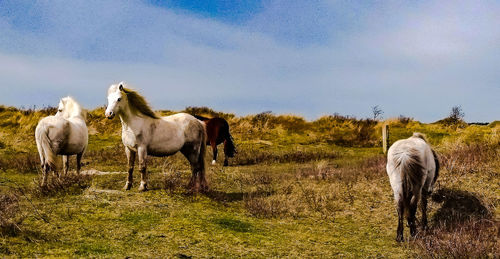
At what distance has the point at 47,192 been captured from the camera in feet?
27.2

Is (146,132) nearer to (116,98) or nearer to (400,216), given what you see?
(116,98)

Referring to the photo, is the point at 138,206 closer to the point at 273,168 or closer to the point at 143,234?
the point at 143,234

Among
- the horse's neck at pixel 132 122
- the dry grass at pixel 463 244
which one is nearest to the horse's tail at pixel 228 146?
the horse's neck at pixel 132 122

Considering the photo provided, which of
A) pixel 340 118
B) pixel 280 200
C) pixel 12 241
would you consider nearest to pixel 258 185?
pixel 280 200

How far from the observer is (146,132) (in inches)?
338

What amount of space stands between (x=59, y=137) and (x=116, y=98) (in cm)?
268

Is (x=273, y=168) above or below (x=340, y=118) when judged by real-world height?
below

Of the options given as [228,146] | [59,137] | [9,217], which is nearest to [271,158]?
[228,146]

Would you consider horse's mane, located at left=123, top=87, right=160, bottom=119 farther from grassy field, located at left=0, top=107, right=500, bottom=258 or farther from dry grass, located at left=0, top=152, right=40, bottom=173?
dry grass, located at left=0, top=152, right=40, bottom=173

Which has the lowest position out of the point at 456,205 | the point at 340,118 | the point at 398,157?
the point at 456,205

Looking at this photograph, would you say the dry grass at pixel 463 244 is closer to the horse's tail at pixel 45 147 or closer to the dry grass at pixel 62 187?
the dry grass at pixel 62 187

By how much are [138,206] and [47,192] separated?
7.32 ft

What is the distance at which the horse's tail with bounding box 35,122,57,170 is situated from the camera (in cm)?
953

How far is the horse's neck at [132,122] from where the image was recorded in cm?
850
